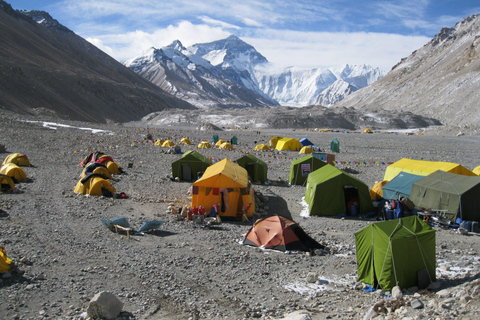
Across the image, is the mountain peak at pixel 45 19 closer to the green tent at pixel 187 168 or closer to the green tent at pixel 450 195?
the green tent at pixel 187 168

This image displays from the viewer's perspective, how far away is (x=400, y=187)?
1673 centimetres

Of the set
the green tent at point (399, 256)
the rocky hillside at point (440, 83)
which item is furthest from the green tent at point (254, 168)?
the rocky hillside at point (440, 83)

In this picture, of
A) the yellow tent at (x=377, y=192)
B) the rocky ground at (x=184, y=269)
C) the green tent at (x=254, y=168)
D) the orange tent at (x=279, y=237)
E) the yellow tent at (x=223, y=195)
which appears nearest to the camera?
the rocky ground at (x=184, y=269)

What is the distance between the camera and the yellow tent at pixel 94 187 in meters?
17.2

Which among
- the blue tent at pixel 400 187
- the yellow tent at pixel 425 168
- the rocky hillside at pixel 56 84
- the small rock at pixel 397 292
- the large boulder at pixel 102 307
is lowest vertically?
the large boulder at pixel 102 307

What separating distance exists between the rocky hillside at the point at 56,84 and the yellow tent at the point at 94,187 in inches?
2085

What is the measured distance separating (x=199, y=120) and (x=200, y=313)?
89.8 meters

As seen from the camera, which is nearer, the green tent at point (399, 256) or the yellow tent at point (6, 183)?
the green tent at point (399, 256)

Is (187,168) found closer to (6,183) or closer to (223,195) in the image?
(223,195)

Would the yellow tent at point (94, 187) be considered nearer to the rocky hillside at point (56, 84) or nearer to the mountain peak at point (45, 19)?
the rocky hillside at point (56, 84)

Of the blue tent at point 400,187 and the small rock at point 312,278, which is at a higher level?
the blue tent at point 400,187

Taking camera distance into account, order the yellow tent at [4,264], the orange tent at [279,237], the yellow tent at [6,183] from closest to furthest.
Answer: the yellow tent at [4,264]
the orange tent at [279,237]
the yellow tent at [6,183]

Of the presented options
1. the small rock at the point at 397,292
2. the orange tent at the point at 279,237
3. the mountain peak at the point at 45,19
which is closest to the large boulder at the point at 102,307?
the orange tent at the point at 279,237

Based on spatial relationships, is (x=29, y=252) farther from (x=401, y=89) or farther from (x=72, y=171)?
(x=401, y=89)
